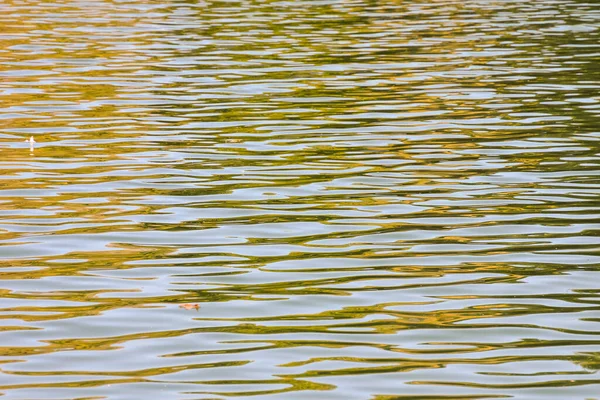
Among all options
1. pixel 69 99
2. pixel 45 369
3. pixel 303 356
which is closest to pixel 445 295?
pixel 303 356

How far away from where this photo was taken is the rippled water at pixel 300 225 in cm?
677

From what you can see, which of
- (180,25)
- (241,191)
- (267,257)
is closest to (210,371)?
(267,257)

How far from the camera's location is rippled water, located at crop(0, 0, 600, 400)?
6766 millimetres

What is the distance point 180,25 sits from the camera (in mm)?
24891

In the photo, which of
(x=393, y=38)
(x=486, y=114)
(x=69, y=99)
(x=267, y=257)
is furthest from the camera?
(x=393, y=38)

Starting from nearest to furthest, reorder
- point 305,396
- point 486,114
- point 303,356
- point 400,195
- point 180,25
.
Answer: point 305,396 < point 303,356 < point 400,195 < point 486,114 < point 180,25

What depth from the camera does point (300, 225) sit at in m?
9.80

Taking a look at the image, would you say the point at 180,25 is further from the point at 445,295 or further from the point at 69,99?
the point at 445,295

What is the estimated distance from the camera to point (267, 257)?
8906 mm

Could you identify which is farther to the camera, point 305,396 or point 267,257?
point 267,257

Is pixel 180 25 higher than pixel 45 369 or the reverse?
the reverse

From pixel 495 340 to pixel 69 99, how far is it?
10.00 metres

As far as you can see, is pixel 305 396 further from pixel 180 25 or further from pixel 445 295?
pixel 180 25

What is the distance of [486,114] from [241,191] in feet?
15.6
